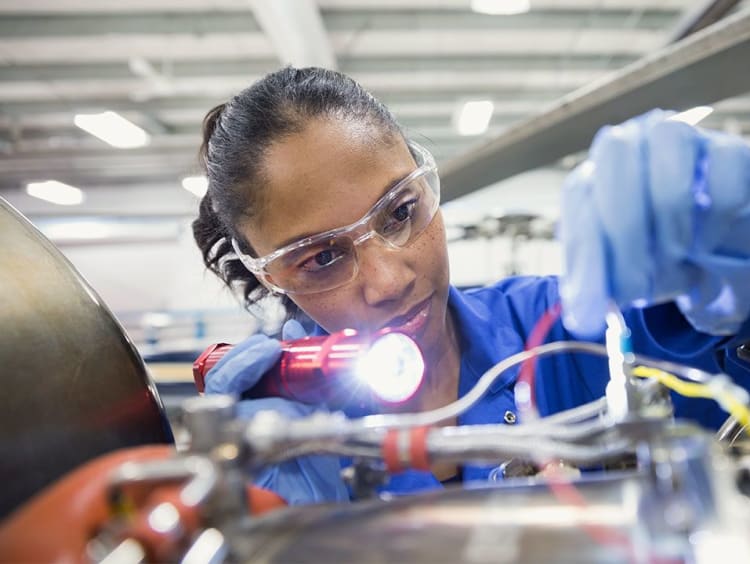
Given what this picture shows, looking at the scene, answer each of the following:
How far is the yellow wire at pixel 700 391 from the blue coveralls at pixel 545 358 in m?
0.24

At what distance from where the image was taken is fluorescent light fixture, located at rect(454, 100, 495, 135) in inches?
168

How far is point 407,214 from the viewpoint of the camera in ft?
2.85

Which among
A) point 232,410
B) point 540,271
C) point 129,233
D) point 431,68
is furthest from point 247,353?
point 129,233

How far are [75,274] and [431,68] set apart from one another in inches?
135

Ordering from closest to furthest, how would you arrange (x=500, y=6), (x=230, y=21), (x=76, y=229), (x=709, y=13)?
(x=709, y=13) < (x=500, y=6) < (x=230, y=21) < (x=76, y=229)

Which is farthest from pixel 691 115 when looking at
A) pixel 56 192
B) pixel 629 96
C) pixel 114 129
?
pixel 56 192

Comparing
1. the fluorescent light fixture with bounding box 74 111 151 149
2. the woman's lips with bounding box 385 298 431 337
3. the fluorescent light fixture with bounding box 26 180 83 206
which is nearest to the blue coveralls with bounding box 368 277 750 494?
the woman's lips with bounding box 385 298 431 337

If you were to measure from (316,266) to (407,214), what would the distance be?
0.16 m

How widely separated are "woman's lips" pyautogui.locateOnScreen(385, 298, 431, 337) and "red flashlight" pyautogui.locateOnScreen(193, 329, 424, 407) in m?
0.22

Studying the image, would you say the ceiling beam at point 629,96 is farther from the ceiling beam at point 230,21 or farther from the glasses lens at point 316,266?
the ceiling beam at point 230,21

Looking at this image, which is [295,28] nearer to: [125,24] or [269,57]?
[269,57]

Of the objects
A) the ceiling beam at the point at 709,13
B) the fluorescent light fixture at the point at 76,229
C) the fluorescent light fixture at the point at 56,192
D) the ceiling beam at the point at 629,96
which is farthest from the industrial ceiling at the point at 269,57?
the ceiling beam at the point at 709,13

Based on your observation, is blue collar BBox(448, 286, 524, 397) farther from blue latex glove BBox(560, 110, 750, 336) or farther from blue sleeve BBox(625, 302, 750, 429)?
blue latex glove BBox(560, 110, 750, 336)

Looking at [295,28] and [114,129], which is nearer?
[295,28]
